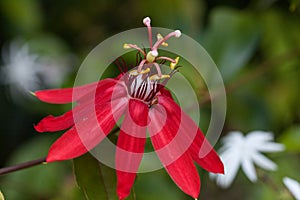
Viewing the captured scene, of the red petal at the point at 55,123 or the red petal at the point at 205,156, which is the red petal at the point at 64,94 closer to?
the red petal at the point at 55,123

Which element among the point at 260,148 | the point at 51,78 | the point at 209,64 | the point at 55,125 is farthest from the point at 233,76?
the point at 55,125

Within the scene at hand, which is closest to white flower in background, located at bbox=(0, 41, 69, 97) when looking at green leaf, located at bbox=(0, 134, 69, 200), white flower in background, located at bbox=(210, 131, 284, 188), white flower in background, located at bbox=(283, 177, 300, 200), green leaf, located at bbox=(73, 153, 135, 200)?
green leaf, located at bbox=(0, 134, 69, 200)

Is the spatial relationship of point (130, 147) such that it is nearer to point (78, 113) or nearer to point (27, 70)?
point (78, 113)

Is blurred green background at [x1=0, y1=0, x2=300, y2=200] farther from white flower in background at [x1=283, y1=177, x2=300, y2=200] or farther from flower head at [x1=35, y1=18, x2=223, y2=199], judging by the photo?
flower head at [x1=35, y1=18, x2=223, y2=199]

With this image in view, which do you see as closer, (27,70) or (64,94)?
(64,94)

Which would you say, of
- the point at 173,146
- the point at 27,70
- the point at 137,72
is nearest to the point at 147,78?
the point at 137,72

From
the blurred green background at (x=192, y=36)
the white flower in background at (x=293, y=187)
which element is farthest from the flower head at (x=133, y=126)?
the blurred green background at (x=192, y=36)

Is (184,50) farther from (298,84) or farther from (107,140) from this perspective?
(107,140)
